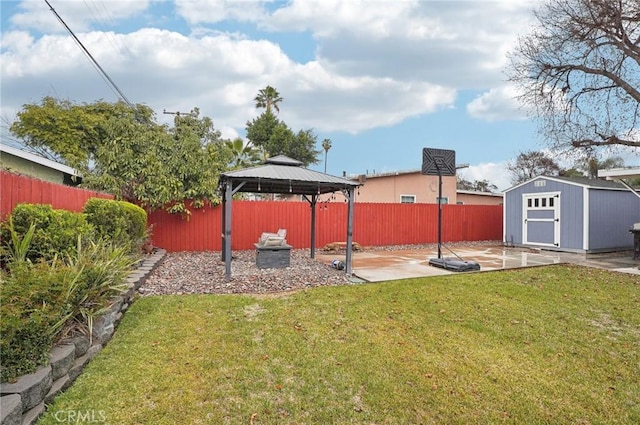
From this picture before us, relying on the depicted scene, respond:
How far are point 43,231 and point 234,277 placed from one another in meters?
3.14

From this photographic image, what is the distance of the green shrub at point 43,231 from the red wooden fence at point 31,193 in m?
0.24

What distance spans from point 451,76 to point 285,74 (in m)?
7.53

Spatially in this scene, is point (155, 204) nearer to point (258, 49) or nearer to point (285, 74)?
point (258, 49)

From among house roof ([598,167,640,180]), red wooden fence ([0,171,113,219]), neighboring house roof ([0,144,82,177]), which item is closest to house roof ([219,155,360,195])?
red wooden fence ([0,171,113,219])

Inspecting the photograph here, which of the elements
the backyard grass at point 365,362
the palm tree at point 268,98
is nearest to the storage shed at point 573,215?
the backyard grass at point 365,362

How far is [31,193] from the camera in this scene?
14.7 ft

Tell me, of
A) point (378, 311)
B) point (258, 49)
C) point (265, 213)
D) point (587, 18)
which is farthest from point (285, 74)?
point (378, 311)

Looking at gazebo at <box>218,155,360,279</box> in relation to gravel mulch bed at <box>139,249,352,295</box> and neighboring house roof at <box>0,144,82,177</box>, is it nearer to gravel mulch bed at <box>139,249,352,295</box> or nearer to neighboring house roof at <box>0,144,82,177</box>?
gravel mulch bed at <box>139,249,352,295</box>

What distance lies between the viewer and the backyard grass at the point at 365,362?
251 centimetres

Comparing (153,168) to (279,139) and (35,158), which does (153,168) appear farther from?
(279,139)

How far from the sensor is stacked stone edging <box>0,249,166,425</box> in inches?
78.1

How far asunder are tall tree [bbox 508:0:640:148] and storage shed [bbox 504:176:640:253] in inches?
70.3

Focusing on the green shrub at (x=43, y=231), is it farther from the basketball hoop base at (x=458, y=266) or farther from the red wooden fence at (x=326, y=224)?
the basketball hoop base at (x=458, y=266)

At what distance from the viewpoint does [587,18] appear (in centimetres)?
876
